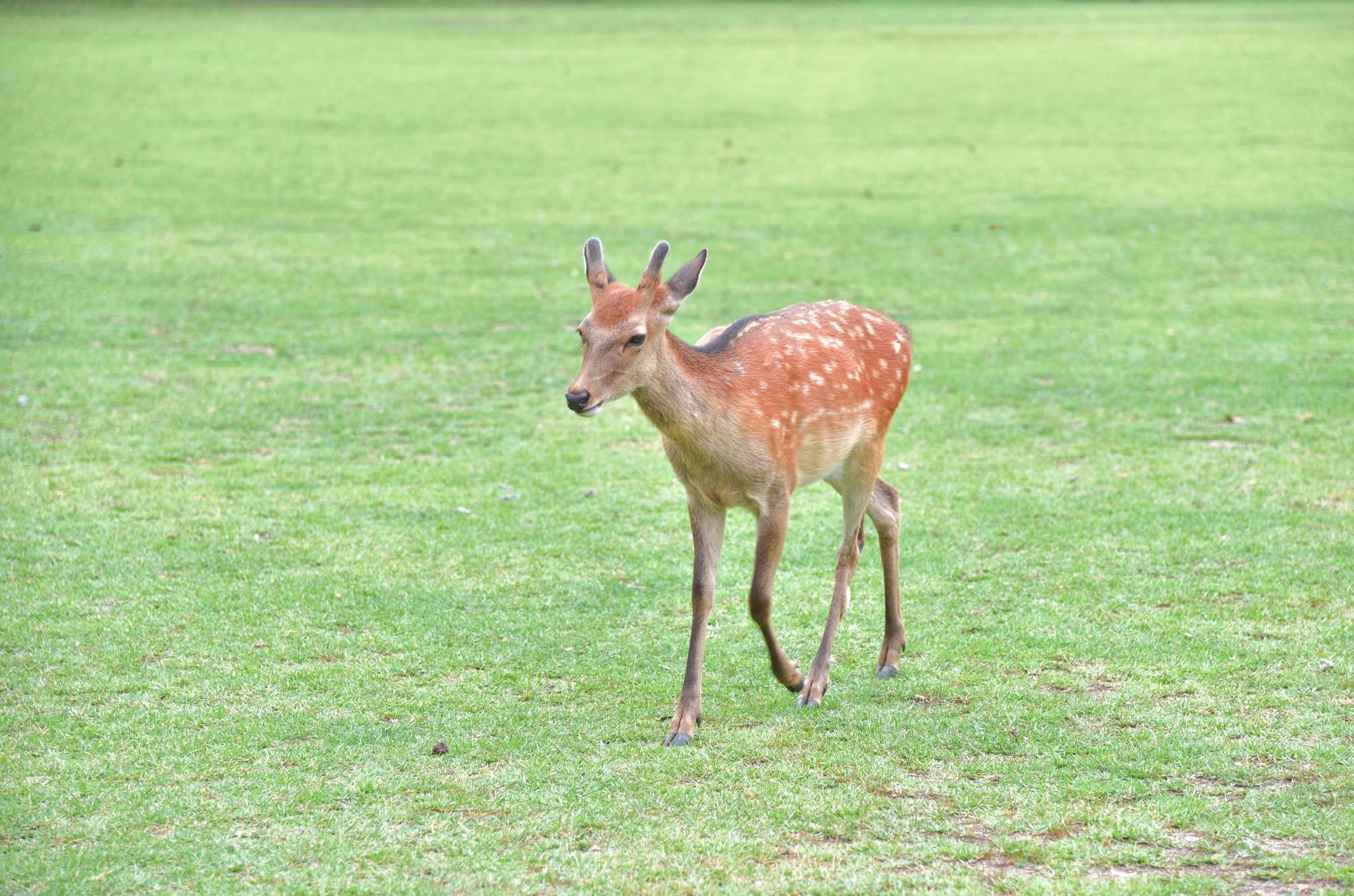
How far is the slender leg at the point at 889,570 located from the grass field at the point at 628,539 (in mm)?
114

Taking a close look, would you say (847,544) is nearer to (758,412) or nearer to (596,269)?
(758,412)

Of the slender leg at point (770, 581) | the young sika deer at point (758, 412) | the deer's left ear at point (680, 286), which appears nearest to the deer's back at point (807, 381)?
the young sika deer at point (758, 412)

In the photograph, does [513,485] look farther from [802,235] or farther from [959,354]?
[802,235]

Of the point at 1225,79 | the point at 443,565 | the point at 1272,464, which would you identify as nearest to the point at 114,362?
the point at 443,565

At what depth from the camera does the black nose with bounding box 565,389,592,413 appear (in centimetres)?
500

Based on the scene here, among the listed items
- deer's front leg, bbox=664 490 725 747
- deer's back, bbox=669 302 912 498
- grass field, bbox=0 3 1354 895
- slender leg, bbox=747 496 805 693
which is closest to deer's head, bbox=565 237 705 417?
deer's back, bbox=669 302 912 498

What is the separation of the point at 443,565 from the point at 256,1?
3986 centimetres

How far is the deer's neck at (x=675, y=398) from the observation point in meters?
5.34

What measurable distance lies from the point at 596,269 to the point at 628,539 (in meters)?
2.30

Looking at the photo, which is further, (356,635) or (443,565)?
(443,565)

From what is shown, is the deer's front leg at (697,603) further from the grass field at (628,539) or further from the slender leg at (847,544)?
the slender leg at (847,544)

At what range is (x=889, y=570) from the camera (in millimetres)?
5965

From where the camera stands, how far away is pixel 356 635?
20.4 ft

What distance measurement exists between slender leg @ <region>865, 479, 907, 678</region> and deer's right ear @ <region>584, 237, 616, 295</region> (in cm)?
157
